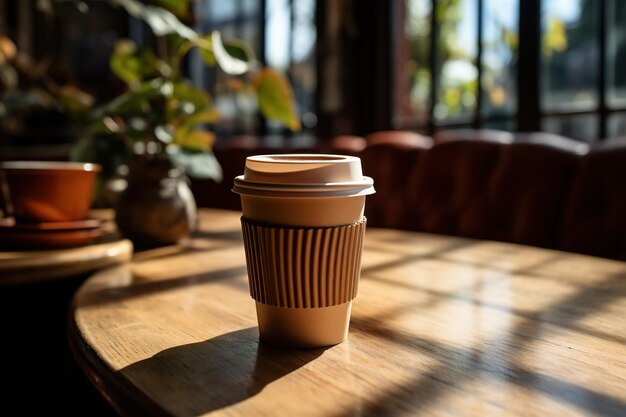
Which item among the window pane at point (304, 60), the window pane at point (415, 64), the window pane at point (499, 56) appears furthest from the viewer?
the window pane at point (304, 60)

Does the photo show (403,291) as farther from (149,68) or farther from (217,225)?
(149,68)

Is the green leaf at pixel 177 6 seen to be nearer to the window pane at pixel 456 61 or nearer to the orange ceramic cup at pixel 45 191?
the orange ceramic cup at pixel 45 191

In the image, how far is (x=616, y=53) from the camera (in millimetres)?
2012

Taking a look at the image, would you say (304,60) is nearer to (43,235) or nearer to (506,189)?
(506,189)

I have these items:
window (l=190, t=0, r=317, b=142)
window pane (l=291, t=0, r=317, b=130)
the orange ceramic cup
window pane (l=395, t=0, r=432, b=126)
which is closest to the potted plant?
the orange ceramic cup

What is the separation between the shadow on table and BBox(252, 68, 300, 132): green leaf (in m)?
0.66

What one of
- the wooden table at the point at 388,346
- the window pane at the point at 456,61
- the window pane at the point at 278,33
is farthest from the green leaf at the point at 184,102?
the window pane at the point at 278,33

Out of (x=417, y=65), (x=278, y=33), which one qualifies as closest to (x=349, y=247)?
(x=417, y=65)

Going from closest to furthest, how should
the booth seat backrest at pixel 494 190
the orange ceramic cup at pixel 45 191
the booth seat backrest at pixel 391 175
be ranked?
the orange ceramic cup at pixel 45 191 → the booth seat backrest at pixel 494 190 → the booth seat backrest at pixel 391 175

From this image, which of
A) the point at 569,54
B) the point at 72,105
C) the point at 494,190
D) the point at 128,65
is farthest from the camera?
the point at 569,54

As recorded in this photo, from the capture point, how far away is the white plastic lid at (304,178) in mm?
489

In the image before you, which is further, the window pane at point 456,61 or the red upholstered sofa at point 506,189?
the window pane at point 456,61

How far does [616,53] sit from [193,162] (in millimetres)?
1523

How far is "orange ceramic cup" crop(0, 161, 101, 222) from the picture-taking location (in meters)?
0.99
